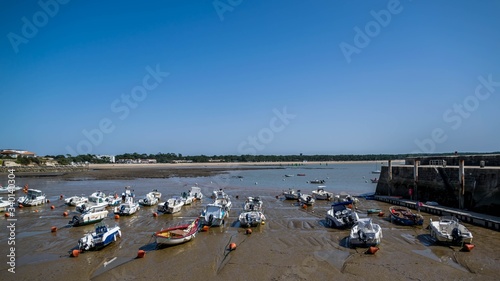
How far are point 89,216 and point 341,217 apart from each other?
17.9m

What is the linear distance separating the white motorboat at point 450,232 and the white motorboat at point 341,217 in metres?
Result: 4.46

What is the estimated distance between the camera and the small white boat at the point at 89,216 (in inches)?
873

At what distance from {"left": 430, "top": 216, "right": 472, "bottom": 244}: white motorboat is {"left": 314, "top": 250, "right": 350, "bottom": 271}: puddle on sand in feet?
18.2

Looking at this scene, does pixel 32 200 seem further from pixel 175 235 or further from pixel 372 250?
pixel 372 250

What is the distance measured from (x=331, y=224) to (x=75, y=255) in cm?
1553

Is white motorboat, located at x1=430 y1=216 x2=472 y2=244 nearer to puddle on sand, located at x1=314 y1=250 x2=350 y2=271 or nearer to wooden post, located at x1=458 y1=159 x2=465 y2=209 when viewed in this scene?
A: puddle on sand, located at x1=314 y1=250 x2=350 y2=271

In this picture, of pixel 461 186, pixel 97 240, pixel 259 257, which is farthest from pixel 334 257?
pixel 461 186

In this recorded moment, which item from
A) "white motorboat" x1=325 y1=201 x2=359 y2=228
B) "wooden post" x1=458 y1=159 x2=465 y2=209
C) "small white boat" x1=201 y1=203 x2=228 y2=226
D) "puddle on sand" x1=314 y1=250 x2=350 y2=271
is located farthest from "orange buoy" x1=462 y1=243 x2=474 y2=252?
"small white boat" x1=201 y1=203 x2=228 y2=226

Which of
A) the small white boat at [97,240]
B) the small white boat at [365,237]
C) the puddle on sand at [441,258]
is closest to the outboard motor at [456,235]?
the puddle on sand at [441,258]

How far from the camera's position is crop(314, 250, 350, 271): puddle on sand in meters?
14.2

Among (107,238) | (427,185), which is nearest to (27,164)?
(107,238)

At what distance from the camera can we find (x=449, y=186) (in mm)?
27969

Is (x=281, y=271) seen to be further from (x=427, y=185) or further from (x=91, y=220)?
(x=427, y=185)

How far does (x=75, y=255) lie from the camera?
1527 centimetres
